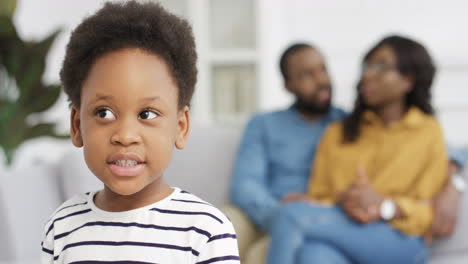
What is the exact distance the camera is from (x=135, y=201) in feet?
2.44

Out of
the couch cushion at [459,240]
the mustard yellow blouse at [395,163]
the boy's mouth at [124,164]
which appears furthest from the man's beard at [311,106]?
the boy's mouth at [124,164]

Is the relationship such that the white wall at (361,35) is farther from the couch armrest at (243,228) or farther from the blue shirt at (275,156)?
the couch armrest at (243,228)

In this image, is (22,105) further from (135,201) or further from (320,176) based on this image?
(135,201)

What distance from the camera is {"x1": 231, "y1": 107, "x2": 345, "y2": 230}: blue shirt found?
6.56ft

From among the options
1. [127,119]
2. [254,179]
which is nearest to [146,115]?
[127,119]

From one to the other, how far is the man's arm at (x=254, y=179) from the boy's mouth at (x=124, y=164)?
1.22 metres

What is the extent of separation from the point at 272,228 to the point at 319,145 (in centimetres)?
45

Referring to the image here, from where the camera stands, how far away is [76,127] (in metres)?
0.76

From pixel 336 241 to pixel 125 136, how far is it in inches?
43.8

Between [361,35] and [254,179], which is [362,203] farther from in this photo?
[361,35]

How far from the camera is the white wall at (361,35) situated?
2562 millimetres

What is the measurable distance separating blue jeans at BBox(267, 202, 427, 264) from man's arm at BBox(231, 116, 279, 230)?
21cm

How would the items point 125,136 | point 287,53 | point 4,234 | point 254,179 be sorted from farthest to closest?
point 287,53 → point 254,179 → point 4,234 → point 125,136

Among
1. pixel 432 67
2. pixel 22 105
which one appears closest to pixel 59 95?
pixel 22 105
